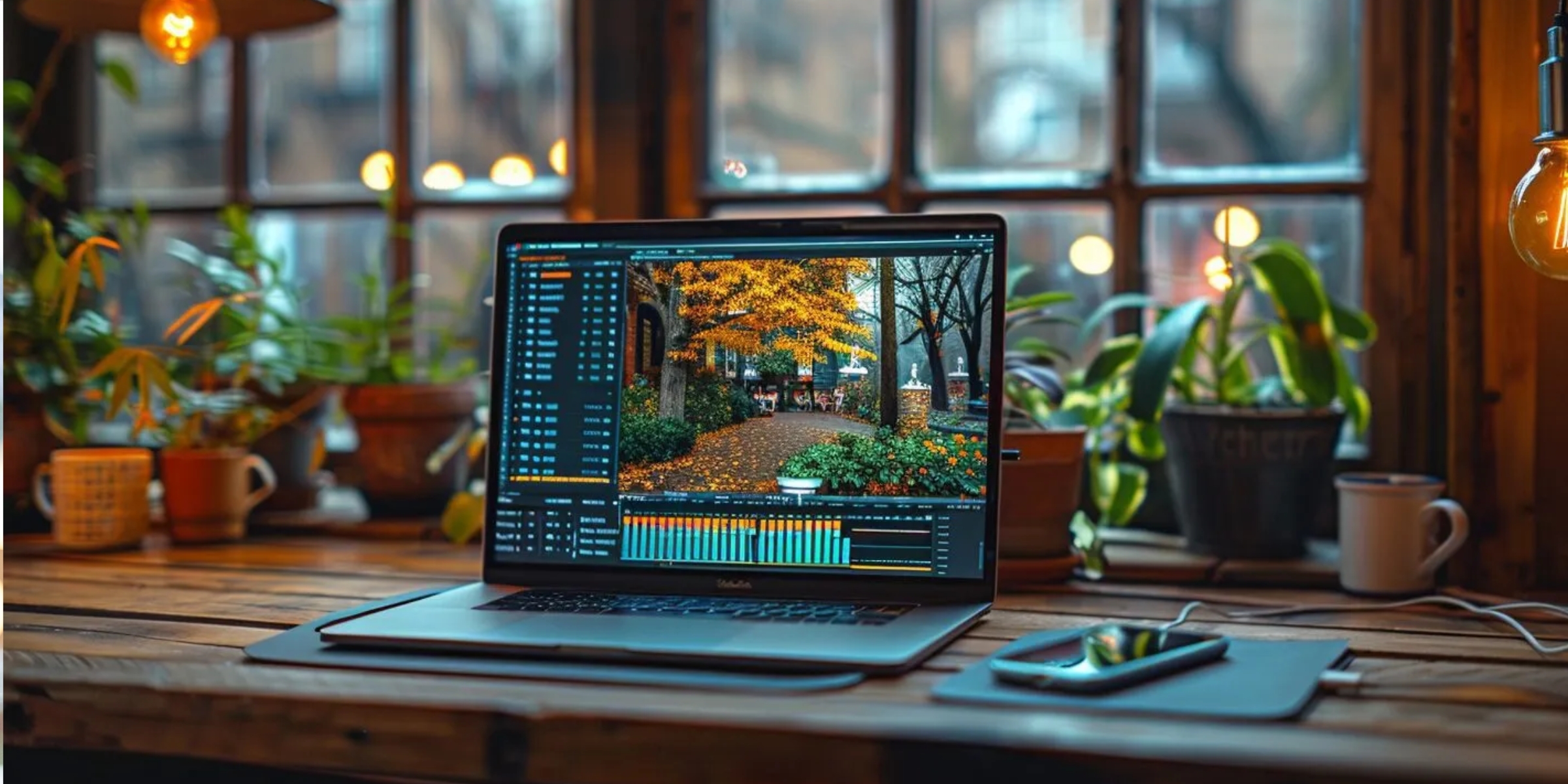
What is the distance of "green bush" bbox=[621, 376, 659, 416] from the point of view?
1.26 m

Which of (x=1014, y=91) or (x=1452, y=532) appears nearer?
(x=1452, y=532)

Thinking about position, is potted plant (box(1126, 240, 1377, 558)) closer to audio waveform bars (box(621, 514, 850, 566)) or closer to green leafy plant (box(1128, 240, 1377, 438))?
green leafy plant (box(1128, 240, 1377, 438))

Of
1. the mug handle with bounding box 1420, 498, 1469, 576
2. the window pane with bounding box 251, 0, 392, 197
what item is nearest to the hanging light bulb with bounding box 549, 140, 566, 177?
the window pane with bounding box 251, 0, 392, 197

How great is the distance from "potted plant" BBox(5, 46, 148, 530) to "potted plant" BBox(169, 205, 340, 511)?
13 cm

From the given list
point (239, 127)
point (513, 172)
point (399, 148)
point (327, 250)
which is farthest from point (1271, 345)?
point (239, 127)

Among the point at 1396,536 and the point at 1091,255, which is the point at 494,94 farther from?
the point at 1396,536

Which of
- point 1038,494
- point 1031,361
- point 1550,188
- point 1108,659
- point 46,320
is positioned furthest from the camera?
point 46,320

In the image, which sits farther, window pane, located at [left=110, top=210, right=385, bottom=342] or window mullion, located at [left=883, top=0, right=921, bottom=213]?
window pane, located at [left=110, top=210, right=385, bottom=342]

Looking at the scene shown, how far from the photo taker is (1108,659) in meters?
0.93

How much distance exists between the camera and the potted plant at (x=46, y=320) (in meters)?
1.67

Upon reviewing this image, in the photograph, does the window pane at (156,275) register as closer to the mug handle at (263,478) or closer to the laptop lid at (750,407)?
the mug handle at (263,478)

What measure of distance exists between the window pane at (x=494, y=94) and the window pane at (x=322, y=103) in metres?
0.06

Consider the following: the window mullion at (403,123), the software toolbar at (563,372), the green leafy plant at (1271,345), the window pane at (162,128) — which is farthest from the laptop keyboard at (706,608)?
the window pane at (162,128)

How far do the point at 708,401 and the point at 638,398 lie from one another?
0.21 ft
